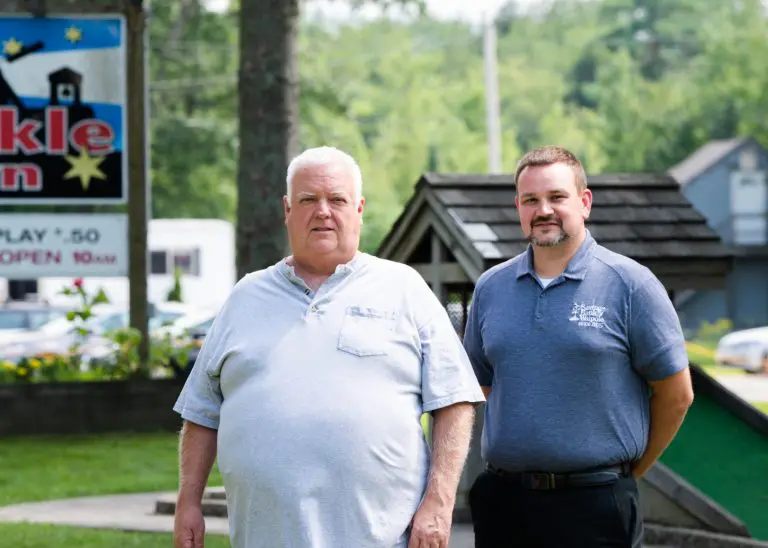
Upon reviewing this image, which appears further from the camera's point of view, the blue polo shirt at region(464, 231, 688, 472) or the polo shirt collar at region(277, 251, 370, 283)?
the blue polo shirt at region(464, 231, 688, 472)

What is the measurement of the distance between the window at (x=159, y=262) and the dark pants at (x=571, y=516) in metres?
39.8

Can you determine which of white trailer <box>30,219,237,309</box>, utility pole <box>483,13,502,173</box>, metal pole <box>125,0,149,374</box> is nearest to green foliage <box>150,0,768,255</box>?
white trailer <box>30,219,237,309</box>

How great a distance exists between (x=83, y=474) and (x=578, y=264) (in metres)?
8.61

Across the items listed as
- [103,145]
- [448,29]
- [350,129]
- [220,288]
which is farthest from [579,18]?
[103,145]

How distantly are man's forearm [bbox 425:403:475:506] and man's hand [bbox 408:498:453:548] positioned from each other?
24 millimetres

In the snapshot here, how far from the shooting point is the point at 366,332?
4891 mm

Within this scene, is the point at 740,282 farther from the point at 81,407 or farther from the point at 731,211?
the point at 81,407

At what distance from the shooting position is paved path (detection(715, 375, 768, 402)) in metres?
25.6

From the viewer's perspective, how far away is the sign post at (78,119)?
16984mm

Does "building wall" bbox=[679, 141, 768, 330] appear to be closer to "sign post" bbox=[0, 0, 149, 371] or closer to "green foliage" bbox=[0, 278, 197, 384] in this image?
"sign post" bbox=[0, 0, 149, 371]

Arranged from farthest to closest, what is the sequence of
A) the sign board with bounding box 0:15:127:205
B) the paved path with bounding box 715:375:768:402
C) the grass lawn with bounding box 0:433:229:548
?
the paved path with bounding box 715:375:768:402 < the sign board with bounding box 0:15:127:205 < the grass lawn with bounding box 0:433:229:548

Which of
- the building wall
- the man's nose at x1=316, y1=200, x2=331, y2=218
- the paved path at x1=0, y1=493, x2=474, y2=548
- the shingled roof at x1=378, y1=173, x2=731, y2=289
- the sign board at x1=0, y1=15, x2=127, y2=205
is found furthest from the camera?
the building wall

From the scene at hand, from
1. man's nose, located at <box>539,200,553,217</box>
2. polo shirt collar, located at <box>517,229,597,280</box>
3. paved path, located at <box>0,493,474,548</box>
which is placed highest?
man's nose, located at <box>539,200,553,217</box>

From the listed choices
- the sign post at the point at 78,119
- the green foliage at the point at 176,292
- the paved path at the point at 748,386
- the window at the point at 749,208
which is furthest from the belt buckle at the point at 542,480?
the window at the point at 749,208
